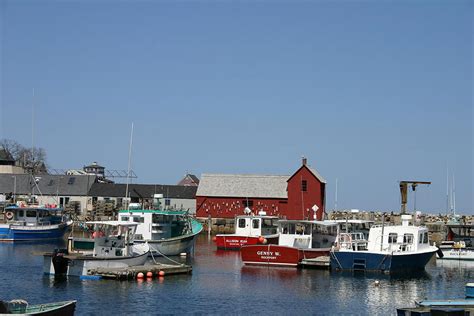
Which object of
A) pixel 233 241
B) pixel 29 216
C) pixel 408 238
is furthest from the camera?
A: pixel 29 216

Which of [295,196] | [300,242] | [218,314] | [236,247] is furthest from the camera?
[295,196]

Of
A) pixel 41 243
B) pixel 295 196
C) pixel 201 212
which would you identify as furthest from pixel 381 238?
pixel 201 212

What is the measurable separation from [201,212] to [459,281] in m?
46.9

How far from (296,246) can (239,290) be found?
14.2 metres

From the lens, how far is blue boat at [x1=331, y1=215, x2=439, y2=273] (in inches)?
1810

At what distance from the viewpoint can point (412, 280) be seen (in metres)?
44.1

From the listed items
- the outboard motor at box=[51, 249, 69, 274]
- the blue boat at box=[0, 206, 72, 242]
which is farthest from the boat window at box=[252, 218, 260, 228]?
the outboard motor at box=[51, 249, 69, 274]

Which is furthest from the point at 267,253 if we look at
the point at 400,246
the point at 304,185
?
the point at 304,185

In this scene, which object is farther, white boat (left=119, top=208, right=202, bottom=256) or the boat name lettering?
white boat (left=119, top=208, right=202, bottom=256)

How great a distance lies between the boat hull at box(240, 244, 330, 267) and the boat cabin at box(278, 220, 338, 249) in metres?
2.23

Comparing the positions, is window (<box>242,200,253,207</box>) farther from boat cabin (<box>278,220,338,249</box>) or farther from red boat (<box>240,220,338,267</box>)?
boat cabin (<box>278,220,338,249</box>)

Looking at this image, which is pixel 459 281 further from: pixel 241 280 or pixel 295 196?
pixel 295 196

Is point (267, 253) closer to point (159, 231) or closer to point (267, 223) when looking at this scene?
point (159, 231)

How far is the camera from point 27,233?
66.7m
